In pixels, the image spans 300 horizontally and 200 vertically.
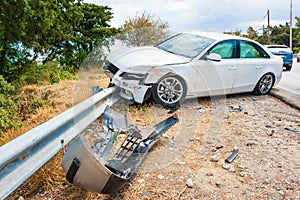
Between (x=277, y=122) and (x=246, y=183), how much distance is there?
2.27 meters

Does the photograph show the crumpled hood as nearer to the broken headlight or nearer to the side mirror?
the broken headlight

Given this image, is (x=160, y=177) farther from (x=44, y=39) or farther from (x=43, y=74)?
(x=44, y=39)

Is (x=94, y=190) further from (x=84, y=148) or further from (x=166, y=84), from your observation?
(x=166, y=84)

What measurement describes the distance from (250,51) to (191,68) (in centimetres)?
212

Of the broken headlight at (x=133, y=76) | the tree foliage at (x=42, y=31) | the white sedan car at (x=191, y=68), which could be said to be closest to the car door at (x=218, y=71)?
the white sedan car at (x=191, y=68)

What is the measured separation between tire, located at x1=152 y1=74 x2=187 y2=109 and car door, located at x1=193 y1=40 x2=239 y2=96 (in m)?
0.38

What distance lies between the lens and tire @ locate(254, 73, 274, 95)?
659 cm

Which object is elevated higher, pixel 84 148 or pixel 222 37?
pixel 222 37

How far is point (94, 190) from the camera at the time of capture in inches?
81.1

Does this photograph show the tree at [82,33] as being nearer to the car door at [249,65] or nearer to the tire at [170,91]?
the car door at [249,65]

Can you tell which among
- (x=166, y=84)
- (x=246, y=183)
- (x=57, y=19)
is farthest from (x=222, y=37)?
(x=57, y=19)

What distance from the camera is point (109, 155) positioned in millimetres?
2703

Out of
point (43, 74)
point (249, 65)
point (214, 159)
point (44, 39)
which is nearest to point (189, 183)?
point (214, 159)

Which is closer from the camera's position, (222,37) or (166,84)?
(166,84)
